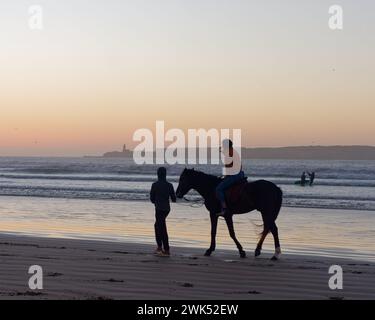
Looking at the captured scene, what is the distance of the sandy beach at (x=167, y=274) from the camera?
8.41 metres

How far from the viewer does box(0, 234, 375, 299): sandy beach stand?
27.6 ft

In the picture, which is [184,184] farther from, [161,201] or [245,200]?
[245,200]

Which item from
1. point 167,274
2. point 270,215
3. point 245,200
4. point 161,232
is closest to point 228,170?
point 245,200

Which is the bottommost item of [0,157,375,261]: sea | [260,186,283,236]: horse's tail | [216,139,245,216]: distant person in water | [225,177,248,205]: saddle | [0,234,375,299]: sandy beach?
[0,157,375,261]: sea

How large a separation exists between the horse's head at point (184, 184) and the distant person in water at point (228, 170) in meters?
0.64

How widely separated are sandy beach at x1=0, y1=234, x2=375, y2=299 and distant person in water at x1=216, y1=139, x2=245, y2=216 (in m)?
1.14

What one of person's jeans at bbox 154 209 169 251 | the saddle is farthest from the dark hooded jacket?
the saddle

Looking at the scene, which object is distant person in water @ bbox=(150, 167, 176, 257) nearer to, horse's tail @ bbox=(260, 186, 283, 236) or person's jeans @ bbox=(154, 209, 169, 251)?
person's jeans @ bbox=(154, 209, 169, 251)

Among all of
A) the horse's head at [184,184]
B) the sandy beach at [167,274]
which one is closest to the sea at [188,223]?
the horse's head at [184,184]
